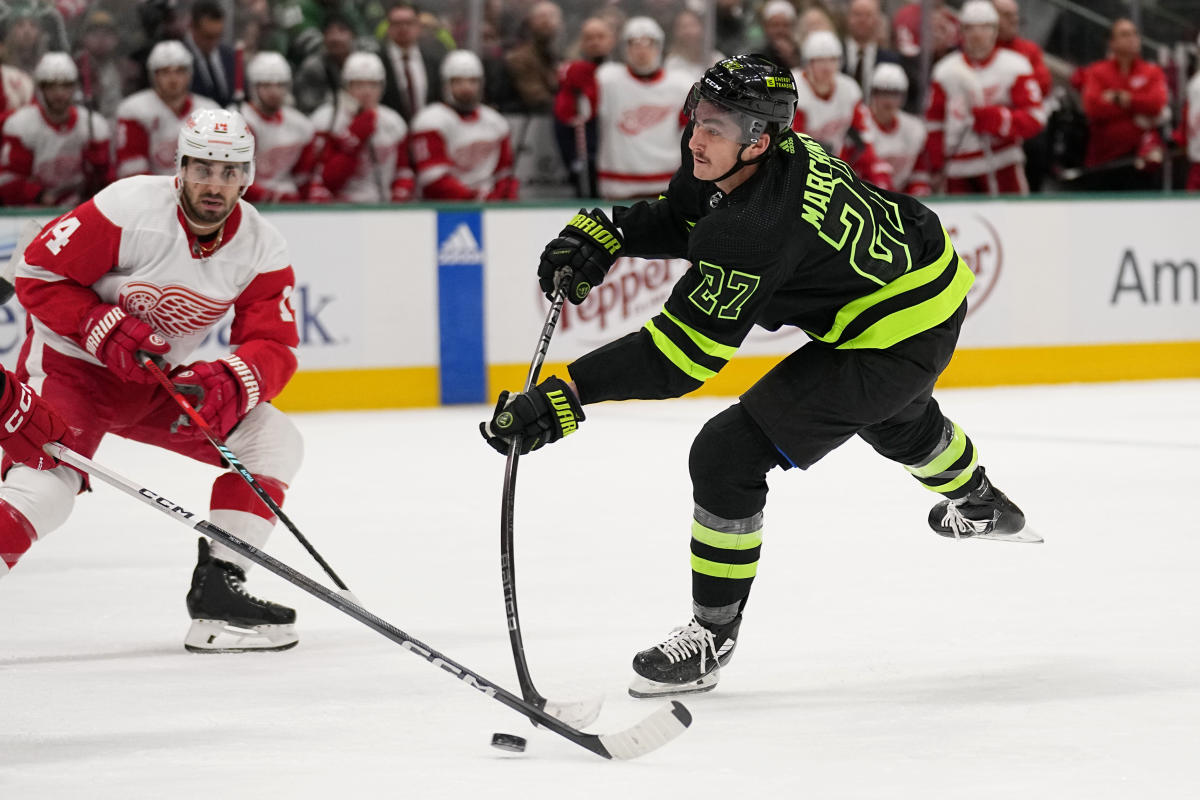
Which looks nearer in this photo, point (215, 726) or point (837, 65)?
point (215, 726)

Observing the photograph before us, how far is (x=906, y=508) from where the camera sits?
194 inches

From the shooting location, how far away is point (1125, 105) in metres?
8.87

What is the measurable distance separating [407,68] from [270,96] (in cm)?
70

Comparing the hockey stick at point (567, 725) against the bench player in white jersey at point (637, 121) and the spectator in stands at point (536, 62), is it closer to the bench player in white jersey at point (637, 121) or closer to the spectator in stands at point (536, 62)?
the bench player in white jersey at point (637, 121)

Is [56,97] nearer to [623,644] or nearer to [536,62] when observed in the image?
[536,62]

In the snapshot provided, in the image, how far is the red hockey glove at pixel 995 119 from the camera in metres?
8.51

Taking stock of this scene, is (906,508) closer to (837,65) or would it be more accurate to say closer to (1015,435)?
(1015,435)

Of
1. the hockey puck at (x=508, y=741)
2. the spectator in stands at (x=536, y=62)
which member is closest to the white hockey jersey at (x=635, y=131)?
the spectator in stands at (x=536, y=62)

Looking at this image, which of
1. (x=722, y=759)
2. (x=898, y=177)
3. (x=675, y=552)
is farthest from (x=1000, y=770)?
(x=898, y=177)

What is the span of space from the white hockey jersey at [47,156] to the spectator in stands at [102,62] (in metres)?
0.13

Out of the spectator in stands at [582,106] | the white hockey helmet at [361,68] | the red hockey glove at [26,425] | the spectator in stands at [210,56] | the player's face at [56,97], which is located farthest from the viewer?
the spectator in stands at [582,106]

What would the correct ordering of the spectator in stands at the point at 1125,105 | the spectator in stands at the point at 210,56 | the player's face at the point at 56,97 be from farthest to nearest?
1. the spectator in stands at the point at 1125,105
2. the spectator in stands at the point at 210,56
3. the player's face at the point at 56,97

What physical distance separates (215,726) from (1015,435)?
4206 mm

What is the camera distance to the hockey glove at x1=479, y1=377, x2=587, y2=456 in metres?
2.75
